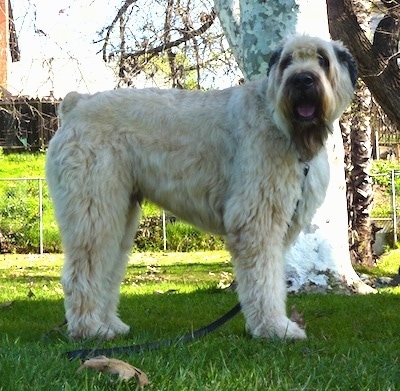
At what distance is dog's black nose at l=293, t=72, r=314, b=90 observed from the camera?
16.1 feet

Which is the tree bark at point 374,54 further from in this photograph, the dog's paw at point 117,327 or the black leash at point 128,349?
the black leash at point 128,349

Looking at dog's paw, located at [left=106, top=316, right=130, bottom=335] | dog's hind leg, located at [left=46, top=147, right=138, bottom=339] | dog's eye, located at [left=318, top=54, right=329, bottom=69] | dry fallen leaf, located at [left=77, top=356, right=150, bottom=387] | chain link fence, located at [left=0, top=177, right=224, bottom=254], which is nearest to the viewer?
dry fallen leaf, located at [left=77, top=356, right=150, bottom=387]

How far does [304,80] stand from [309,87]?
6 cm

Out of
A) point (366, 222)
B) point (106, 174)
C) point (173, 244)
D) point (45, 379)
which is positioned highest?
point (106, 174)

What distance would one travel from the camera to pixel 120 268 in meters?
5.81

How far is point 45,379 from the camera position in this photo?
3277mm

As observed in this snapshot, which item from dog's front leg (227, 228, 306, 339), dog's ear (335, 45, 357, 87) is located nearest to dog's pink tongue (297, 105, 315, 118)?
dog's ear (335, 45, 357, 87)

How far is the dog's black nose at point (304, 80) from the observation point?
4.90 m

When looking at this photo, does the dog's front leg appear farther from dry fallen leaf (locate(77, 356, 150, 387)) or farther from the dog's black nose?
dry fallen leaf (locate(77, 356, 150, 387))

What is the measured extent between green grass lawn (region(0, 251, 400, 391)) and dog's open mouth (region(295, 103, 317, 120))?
1.55 metres

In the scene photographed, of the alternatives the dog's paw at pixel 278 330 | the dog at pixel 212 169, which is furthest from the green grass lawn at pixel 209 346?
the dog at pixel 212 169

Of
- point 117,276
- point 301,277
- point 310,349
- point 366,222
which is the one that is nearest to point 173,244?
point 366,222

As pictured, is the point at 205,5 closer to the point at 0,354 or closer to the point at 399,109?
the point at 399,109

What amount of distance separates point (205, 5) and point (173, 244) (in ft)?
26.8
